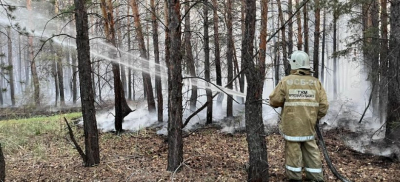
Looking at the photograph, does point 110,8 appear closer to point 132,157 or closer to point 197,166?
point 132,157

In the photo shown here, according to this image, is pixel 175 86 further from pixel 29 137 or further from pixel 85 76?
pixel 29 137

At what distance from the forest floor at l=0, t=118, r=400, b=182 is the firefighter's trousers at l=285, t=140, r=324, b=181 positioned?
31.6 inches

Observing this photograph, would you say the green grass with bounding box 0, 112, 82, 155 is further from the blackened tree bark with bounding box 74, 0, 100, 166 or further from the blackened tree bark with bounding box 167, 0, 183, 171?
the blackened tree bark with bounding box 167, 0, 183, 171

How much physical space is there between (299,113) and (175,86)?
1969mm

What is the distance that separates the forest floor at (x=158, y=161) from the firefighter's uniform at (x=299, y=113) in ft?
2.96

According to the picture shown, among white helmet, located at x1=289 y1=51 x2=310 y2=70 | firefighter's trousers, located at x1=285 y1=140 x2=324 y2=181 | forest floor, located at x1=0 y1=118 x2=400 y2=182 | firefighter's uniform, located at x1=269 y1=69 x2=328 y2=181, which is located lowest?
forest floor, located at x1=0 y1=118 x2=400 y2=182

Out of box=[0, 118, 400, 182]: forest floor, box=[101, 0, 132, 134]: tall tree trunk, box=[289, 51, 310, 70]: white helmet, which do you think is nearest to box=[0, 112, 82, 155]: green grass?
box=[0, 118, 400, 182]: forest floor

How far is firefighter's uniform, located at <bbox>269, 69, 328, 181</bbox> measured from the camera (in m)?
3.76

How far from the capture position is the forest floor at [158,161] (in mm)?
5059

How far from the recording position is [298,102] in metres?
3.76

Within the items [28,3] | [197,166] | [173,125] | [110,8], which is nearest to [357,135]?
[197,166]

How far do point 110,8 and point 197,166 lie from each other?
6.45m

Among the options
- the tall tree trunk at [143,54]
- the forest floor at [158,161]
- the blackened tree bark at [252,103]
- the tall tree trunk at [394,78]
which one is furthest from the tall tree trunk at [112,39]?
the tall tree trunk at [394,78]

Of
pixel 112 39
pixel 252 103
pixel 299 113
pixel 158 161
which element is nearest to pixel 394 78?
pixel 299 113
